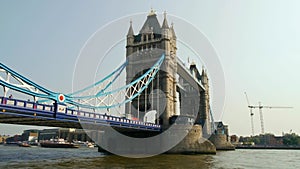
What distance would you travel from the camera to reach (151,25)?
6644 centimetres

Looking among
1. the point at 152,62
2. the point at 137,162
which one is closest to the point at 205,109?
the point at 152,62

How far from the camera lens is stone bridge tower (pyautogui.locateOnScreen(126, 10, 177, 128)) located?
56.0 m

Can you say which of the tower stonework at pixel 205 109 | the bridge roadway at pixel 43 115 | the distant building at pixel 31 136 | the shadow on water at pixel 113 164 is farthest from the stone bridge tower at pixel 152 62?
the distant building at pixel 31 136

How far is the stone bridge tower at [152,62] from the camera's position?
56.0m

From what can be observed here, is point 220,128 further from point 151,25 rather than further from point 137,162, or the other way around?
point 137,162

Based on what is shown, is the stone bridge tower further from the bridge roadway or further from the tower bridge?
the bridge roadway

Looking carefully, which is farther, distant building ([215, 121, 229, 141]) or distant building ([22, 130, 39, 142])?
distant building ([22, 130, 39, 142])

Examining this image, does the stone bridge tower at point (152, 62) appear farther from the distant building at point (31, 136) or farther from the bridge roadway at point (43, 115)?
the distant building at point (31, 136)

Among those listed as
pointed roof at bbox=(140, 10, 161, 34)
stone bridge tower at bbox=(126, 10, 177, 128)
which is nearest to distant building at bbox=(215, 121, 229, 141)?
stone bridge tower at bbox=(126, 10, 177, 128)

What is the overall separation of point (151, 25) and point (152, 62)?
12856mm

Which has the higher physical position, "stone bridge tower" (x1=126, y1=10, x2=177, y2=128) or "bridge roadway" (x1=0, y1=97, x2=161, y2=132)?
"stone bridge tower" (x1=126, y1=10, x2=177, y2=128)

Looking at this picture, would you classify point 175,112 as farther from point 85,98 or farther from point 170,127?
point 85,98

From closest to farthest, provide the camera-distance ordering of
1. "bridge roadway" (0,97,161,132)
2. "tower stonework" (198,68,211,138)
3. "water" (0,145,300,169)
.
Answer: "bridge roadway" (0,97,161,132)
"water" (0,145,300,169)
"tower stonework" (198,68,211,138)

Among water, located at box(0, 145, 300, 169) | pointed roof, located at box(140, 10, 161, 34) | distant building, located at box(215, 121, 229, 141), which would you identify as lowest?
water, located at box(0, 145, 300, 169)
